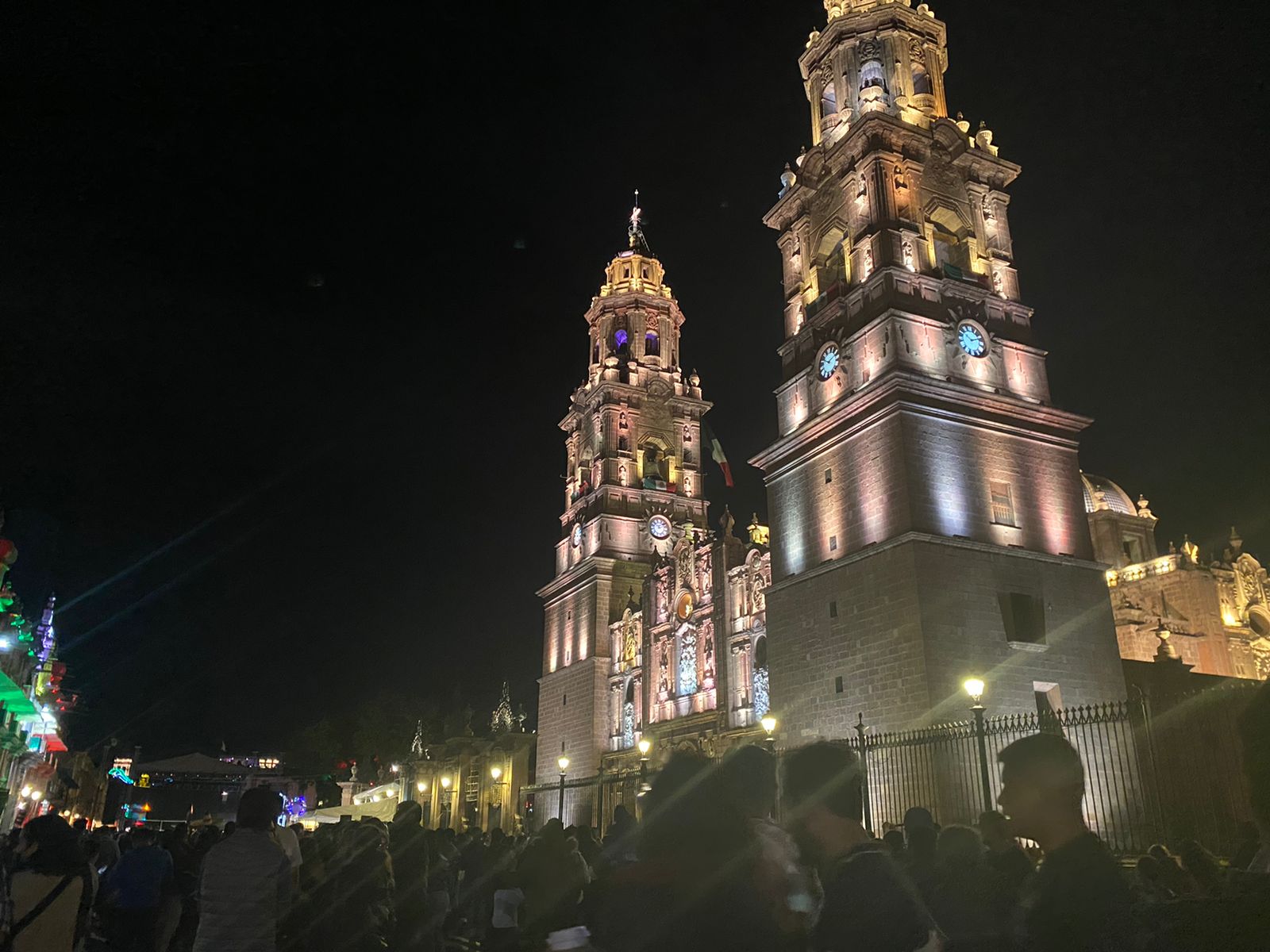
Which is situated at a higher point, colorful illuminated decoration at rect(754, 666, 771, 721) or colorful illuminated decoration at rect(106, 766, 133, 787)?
colorful illuminated decoration at rect(754, 666, 771, 721)

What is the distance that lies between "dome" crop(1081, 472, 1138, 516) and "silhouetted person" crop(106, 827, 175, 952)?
46.8 metres

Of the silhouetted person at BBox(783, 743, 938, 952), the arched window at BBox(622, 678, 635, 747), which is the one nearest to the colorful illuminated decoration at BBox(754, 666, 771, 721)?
the arched window at BBox(622, 678, 635, 747)

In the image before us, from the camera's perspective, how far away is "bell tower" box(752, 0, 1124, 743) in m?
25.2

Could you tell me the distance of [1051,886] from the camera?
348 centimetres

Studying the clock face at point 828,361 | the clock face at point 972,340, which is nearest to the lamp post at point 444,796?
the clock face at point 828,361

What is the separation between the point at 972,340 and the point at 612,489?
24.2m

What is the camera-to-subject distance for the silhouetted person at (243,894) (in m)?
5.62

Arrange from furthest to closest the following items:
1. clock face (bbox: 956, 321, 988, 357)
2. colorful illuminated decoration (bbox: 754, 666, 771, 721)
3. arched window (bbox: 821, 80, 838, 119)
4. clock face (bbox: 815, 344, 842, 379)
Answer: colorful illuminated decoration (bbox: 754, 666, 771, 721), arched window (bbox: 821, 80, 838, 119), clock face (bbox: 815, 344, 842, 379), clock face (bbox: 956, 321, 988, 357)

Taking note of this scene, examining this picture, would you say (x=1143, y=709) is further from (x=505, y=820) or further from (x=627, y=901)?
(x=505, y=820)

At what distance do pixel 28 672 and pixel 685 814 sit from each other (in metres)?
40.9

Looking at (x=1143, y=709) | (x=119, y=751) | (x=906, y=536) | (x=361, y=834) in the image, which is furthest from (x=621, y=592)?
(x=119, y=751)

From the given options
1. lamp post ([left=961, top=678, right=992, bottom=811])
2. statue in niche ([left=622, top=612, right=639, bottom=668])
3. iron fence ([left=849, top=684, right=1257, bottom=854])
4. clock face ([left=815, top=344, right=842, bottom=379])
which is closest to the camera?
lamp post ([left=961, top=678, right=992, bottom=811])

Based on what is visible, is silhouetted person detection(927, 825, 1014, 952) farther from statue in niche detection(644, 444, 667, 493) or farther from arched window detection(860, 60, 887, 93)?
statue in niche detection(644, 444, 667, 493)

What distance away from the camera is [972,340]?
96.1 ft
